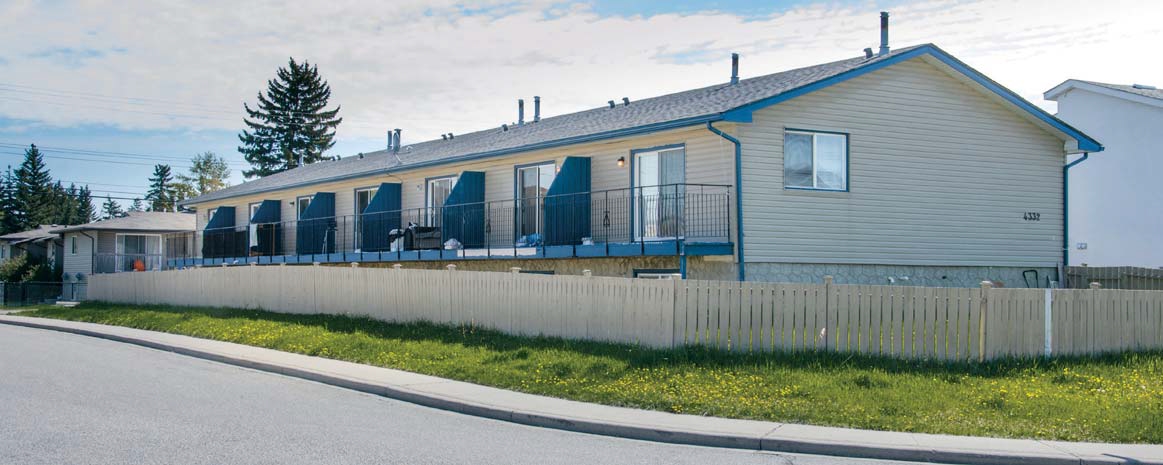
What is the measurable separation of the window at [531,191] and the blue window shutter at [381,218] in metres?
4.97

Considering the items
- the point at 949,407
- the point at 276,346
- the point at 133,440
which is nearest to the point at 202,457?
the point at 133,440

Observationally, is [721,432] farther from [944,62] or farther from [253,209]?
[253,209]

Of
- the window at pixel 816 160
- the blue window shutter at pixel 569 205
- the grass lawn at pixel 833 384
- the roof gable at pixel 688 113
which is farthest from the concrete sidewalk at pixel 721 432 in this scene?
the window at pixel 816 160

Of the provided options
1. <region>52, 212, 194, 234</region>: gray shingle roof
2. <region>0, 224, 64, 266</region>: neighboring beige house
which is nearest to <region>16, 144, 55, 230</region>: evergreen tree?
<region>0, 224, 64, 266</region>: neighboring beige house

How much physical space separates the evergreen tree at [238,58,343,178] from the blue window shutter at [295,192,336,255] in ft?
141

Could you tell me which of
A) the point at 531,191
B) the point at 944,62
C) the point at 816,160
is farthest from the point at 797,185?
the point at 531,191


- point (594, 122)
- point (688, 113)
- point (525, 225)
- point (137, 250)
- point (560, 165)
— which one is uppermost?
point (594, 122)

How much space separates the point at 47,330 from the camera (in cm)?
2541

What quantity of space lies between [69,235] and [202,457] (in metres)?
49.5

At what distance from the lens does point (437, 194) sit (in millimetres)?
26469

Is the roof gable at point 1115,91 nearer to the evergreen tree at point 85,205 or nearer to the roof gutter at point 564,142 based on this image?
the roof gutter at point 564,142

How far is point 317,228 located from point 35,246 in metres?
40.0

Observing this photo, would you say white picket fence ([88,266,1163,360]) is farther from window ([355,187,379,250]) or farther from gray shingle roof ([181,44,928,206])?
window ([355,187,379,250])

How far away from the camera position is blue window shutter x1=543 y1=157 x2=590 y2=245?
20422 mm
